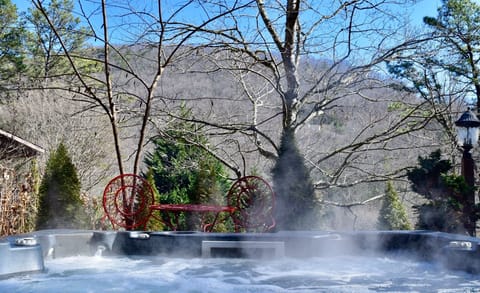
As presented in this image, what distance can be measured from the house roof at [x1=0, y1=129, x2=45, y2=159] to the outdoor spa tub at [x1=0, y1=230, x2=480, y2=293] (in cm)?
615

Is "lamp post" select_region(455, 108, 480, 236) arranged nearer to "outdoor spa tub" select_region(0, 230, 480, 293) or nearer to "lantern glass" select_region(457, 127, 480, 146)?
"lantern glass" select_region(457, 127, 480, 146)

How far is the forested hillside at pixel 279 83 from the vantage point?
5.38 metres

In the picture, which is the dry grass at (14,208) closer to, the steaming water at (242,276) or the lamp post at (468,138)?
the steaming water at (242,276)

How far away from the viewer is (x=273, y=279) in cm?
313

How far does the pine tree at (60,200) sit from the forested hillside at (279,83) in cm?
71

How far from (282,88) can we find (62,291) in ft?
14.6

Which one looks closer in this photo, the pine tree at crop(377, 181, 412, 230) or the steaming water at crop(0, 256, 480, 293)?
the steaming water at crop(0, 256, 480, 293)

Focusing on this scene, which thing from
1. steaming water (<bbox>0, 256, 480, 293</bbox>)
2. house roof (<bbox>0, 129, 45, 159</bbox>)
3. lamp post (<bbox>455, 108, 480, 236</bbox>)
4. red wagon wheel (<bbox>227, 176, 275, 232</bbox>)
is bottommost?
steaming water (<bbox>0, 256, 480, 293</bbox>)

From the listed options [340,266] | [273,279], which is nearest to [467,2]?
[340,266]

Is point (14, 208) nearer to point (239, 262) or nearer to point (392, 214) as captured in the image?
point (239, 262)

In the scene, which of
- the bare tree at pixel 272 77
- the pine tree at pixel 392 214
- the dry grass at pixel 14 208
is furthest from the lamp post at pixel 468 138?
the dry grass at pixel 14 208

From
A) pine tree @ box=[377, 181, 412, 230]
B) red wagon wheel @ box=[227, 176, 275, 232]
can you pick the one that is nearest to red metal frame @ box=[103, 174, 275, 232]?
red wagon wheel @ box=[227, 176, 275, 232]

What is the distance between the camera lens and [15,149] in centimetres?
968

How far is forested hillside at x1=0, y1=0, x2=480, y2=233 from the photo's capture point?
5375 mm
